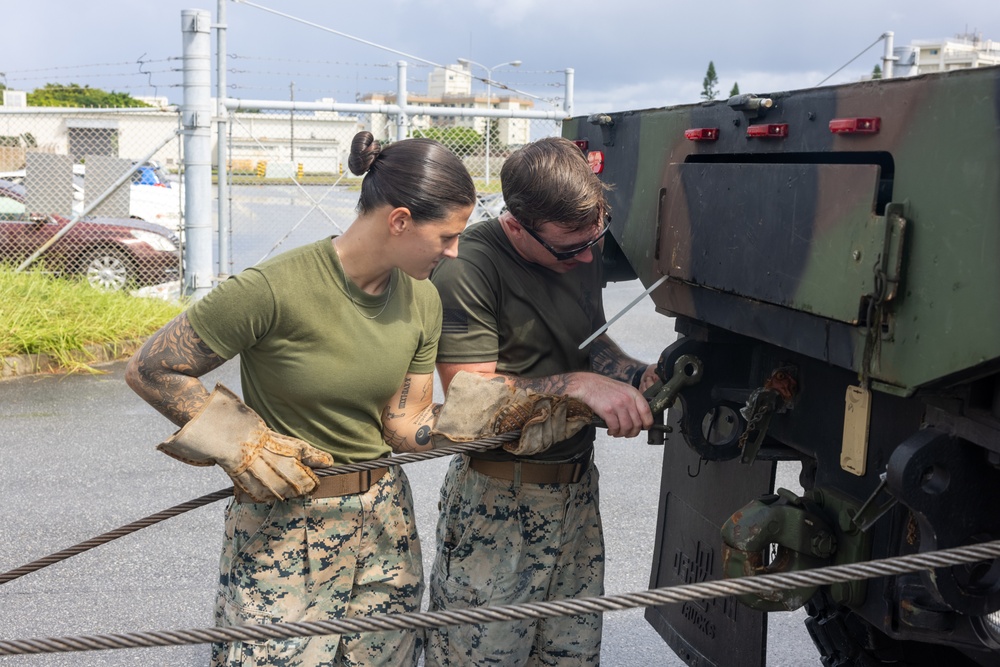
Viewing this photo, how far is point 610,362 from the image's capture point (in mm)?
3299

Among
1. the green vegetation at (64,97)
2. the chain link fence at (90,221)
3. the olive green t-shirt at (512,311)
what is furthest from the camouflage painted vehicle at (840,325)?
the green vegetation at (64,97)

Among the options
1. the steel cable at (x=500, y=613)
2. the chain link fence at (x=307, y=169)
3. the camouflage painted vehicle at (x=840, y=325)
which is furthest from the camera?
the chain link fence at (x=307, y=169)

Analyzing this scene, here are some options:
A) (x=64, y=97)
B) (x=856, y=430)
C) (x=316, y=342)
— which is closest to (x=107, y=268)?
(x=316, y=342)

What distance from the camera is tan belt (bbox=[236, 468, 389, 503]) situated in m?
2.63

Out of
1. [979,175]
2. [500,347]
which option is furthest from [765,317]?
[500,347]

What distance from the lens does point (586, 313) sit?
10.2 ft

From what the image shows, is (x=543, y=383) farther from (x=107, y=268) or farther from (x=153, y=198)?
(x=153, y=198)

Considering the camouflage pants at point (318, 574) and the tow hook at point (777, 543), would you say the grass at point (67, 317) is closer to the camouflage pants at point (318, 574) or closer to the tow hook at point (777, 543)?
the camouflage pants at point (318, 574)

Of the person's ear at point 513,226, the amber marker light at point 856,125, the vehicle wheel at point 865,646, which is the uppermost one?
the amber marker light at point 856,125

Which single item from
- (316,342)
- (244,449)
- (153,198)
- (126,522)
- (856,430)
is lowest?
(126,522)

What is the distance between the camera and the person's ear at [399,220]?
2.58 meters

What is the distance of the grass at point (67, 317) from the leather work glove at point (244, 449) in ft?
20.6

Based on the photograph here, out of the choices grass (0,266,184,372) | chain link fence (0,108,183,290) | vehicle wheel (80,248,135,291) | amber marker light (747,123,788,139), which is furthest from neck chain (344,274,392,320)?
vehicle wheel (80,248,135,291)

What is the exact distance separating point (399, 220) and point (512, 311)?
1.69 ft
